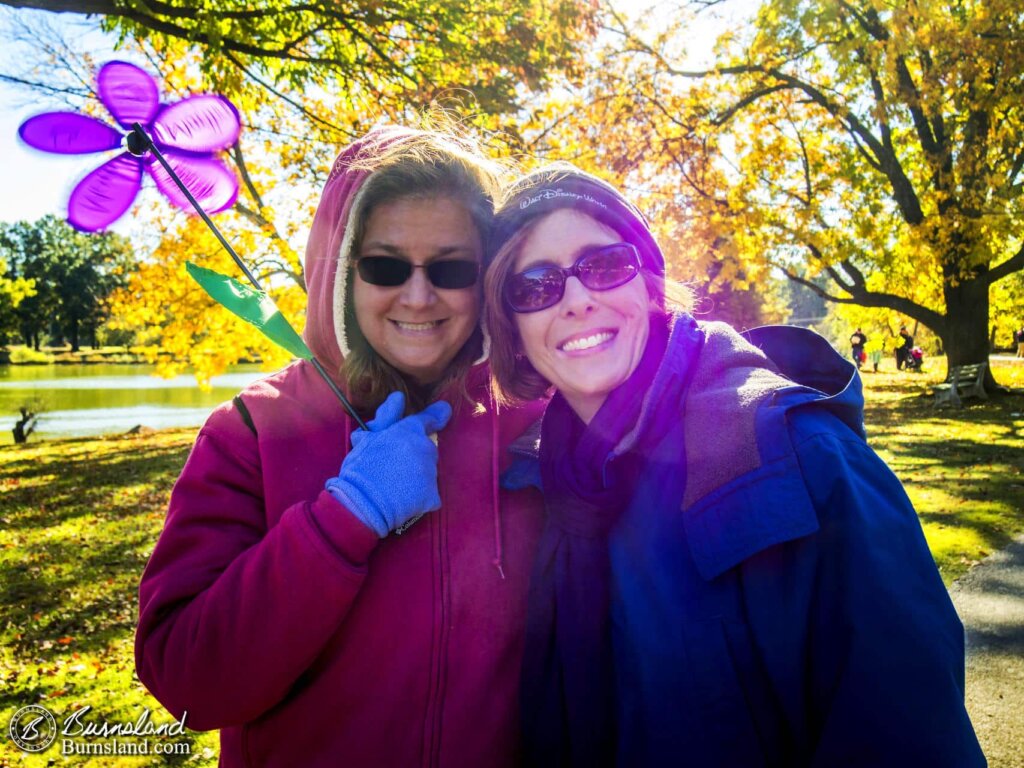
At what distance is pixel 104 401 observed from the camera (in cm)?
2831

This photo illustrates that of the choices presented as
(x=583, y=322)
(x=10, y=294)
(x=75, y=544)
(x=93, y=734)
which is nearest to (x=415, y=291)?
(x=583, y=322)

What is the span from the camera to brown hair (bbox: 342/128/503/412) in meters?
1.85

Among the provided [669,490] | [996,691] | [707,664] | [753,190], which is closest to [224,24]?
[669,490]

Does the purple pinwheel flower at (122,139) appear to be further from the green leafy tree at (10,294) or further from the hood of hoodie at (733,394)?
the green leafy tree at (10,294)

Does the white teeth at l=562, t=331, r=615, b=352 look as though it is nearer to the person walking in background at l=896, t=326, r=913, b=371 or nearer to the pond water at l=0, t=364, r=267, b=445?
the pond water at l=0, t=364, r=267, b=445

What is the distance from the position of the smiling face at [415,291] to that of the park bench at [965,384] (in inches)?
654

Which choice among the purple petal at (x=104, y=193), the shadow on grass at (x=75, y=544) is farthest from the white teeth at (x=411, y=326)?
the shadow on grass at (x=75, y=544)

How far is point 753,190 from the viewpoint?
1305cm

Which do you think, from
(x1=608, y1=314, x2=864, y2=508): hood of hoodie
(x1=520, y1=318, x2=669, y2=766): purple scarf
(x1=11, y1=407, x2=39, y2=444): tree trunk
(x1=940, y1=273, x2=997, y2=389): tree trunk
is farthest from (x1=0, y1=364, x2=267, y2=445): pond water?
(x1=940, y1=273, x2=997, y2=389): tree trunk

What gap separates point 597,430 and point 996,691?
124 inches

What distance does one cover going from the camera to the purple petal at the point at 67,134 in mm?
1639

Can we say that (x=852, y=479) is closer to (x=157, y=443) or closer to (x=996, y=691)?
(x=996, y=691)

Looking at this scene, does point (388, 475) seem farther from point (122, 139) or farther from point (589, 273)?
point (122, 139)

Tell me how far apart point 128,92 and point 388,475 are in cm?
117
